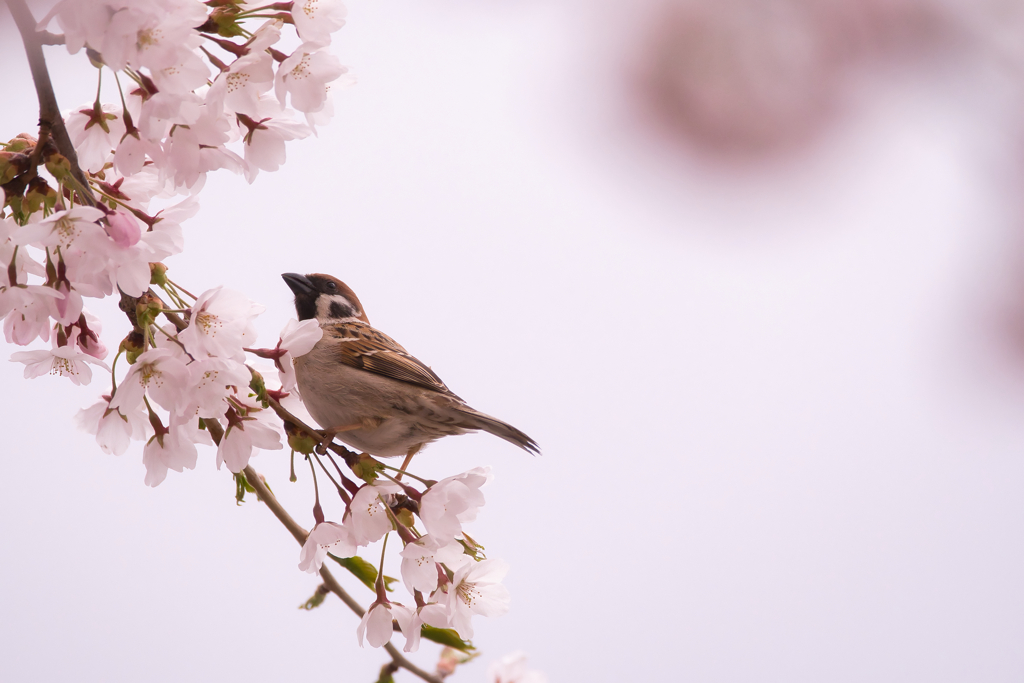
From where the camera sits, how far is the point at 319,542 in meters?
1.06

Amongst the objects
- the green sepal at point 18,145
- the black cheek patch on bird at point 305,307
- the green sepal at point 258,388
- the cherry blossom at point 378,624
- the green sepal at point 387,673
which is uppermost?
the black cheek patch on bird at point 305,307

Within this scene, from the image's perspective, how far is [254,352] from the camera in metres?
1.05

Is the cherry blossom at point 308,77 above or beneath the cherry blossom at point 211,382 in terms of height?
above

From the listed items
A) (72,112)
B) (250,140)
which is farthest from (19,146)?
(250,140)

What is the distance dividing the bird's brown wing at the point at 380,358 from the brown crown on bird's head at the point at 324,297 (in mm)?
266

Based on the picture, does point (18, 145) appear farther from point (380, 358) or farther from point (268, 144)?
point (380, 358)

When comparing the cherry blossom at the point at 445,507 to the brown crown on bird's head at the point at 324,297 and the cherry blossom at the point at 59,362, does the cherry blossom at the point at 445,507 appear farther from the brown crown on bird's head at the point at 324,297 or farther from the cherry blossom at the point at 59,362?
the brown crown on bird's head at the point at 324,297

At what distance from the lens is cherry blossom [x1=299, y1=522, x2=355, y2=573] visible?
105cm

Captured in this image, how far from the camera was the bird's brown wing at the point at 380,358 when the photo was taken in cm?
142

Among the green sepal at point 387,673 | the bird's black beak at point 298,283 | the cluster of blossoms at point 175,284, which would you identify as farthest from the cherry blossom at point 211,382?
the bird's black beak at point 298,283

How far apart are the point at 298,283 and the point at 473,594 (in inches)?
36.1

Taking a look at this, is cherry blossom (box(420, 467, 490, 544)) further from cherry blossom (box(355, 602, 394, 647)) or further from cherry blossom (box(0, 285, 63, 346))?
cherry blossom (box(0, 285, 63, 346))

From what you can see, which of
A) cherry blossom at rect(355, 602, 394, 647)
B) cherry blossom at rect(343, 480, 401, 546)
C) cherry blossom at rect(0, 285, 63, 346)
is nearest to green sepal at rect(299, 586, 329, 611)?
cherry blossom at rect(355, 602, 394, 647)

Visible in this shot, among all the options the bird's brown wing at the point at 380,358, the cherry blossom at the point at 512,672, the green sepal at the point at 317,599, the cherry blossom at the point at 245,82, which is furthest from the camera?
the cherry blossom at the point at 512,672
